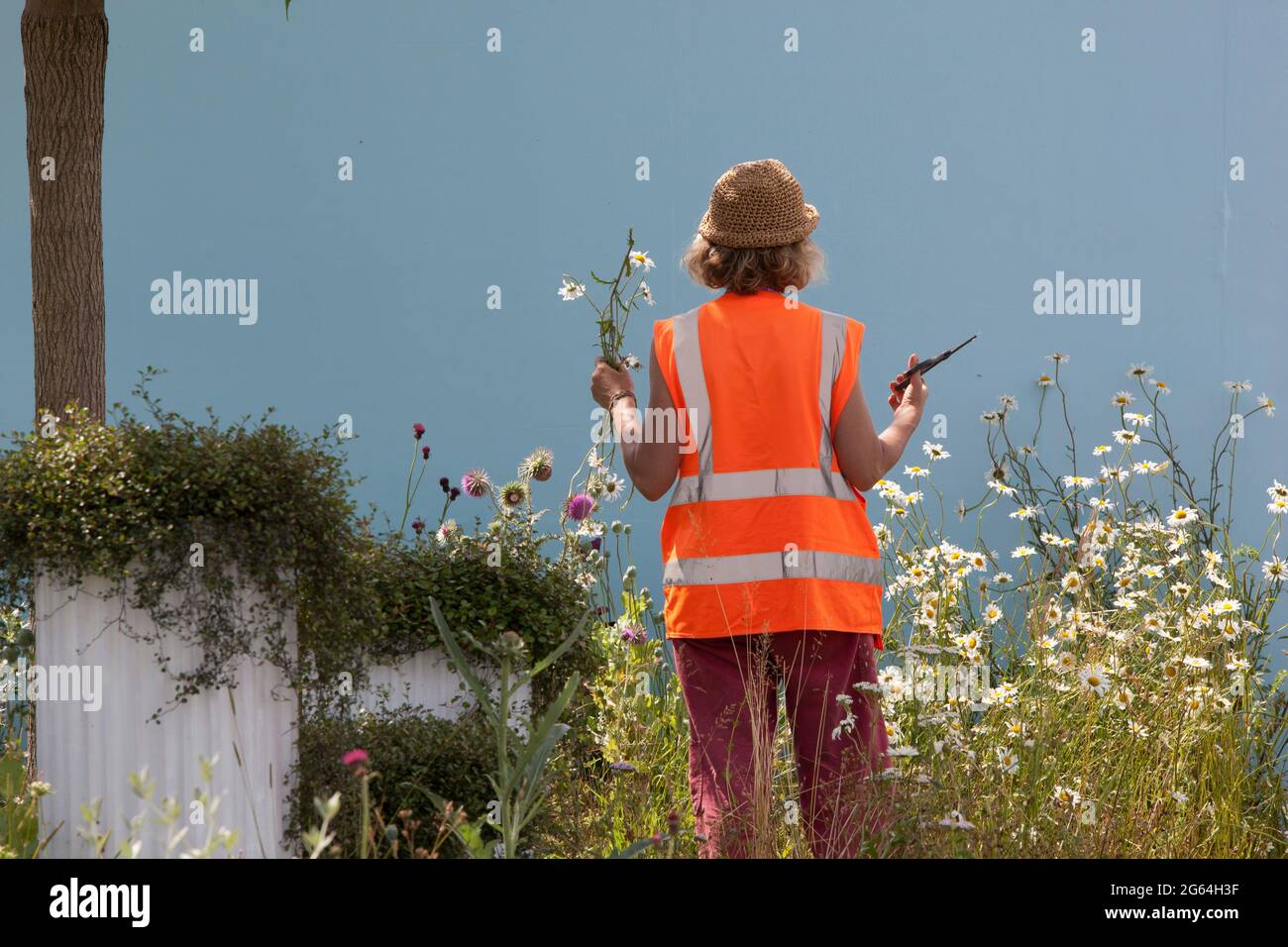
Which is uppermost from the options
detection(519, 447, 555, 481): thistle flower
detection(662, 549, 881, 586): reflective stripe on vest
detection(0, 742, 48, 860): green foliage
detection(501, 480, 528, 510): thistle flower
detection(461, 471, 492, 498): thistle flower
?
detection(519, 447, 555, 481): thistle flower

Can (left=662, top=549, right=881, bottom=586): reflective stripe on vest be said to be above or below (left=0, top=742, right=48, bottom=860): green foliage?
above

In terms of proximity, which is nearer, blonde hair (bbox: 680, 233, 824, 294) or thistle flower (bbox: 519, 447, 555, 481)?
blonde hair (bbox: 680, 233, 824, 294)

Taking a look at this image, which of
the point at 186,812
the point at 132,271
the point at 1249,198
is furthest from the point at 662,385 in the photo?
the point at 1249,198

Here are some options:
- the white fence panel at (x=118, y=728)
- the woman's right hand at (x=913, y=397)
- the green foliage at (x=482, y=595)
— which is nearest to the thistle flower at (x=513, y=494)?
the green foliage at (x=482, y=595)

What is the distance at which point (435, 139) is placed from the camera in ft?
A: 18.4

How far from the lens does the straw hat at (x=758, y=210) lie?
2963 millimetres

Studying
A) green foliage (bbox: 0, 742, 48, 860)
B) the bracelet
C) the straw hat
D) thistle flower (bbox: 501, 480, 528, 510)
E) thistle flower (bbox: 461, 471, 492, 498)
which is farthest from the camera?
thistle flower (bbox: 461, 471, 492, 498)

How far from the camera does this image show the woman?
2.89 metres

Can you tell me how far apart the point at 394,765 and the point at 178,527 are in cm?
79

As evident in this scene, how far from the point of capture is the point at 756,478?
292 centimetres

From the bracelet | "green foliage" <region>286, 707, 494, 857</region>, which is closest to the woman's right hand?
the bracelet

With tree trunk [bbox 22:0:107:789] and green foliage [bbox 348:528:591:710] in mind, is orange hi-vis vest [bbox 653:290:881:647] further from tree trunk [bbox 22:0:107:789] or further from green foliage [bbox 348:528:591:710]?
tree trunk [bbox 22:0:107:789]

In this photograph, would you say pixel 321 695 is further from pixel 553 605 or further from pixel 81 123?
pixel 81 123

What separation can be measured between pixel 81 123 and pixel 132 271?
1.98 meters
